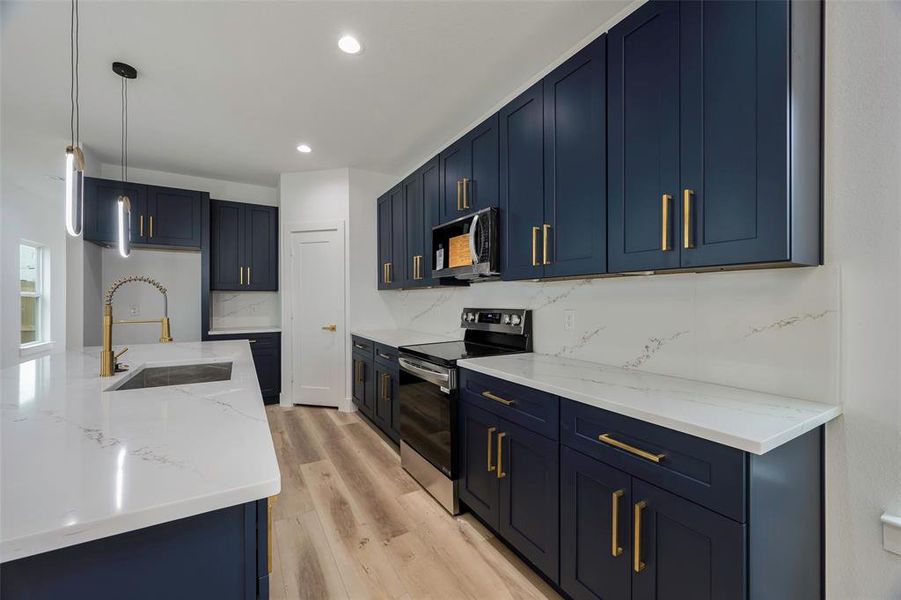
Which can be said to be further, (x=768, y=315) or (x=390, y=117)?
(x=390, y=117)

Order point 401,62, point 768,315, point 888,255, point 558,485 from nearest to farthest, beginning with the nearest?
1. point 888,255
2. point 768,315
3. point 558,485
4. point 401,62

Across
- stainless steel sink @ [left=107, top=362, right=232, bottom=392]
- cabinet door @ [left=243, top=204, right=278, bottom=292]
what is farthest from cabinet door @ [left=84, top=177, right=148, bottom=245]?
stainless steel sink @ [left=107, top=362, right=232, bottom=392]

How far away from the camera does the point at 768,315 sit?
55.7 inches

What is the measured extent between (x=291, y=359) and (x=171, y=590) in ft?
13.1

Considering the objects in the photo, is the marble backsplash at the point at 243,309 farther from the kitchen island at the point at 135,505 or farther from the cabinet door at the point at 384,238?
the kitchen island at the point at 135,505

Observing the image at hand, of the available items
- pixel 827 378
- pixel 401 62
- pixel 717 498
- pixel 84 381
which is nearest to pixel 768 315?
pixel 827 378

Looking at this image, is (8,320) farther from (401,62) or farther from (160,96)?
(401,62)

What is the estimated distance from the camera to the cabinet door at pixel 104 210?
12.5ft

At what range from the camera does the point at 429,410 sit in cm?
248

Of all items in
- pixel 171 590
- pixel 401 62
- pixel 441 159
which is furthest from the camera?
pixel 441 159

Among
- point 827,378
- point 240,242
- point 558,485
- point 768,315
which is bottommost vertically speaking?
point 558,485

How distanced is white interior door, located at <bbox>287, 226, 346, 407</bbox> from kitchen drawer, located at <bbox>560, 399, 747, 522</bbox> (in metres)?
3.46

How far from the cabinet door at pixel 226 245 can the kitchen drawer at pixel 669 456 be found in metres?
4.56

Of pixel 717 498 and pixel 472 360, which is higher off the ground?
pixel 472 360
